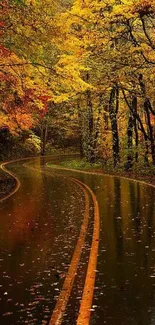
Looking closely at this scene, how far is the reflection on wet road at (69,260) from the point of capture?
17.5 ft

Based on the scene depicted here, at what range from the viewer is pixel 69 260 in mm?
7832

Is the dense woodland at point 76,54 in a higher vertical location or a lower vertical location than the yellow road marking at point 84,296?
higher

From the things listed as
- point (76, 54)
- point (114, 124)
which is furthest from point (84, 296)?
point (114, 124)

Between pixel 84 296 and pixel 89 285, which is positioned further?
pixel 89 285

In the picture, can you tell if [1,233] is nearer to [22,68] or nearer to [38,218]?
[38,218]

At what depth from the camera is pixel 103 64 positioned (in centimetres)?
2322

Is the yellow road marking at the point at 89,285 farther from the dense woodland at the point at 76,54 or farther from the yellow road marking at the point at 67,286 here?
the dense woodland at the point at 76,54

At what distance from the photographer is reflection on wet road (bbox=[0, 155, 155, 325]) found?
5332 millimetres

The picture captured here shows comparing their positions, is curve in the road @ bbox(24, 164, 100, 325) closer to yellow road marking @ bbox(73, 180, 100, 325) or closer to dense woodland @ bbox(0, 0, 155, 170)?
yellow road marking @ bbox(73, 180, 100, 325)

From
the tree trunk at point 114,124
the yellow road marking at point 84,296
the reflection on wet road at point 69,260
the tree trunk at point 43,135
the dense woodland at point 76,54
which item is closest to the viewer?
the yellow road marking at point 84,296

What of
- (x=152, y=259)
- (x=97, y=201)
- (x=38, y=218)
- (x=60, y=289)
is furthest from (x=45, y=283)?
(x=97, y=201)

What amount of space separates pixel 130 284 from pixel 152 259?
4.77 feet

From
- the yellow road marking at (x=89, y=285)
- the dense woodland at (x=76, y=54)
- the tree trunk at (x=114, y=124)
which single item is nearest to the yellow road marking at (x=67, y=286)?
the yellow road marking at (x=89, y=285)

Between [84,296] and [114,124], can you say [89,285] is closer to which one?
[84,296]
